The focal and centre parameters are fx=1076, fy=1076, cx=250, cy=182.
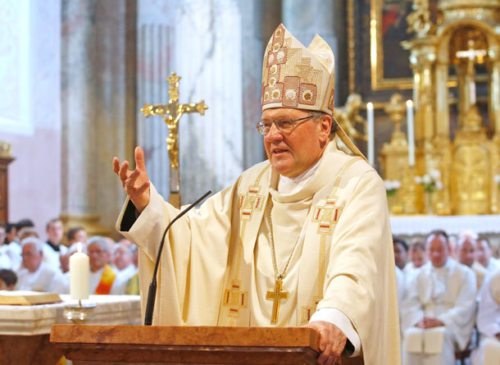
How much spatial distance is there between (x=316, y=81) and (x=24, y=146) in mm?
10399

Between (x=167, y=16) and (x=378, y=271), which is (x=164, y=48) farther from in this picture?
(x=378, y=271)

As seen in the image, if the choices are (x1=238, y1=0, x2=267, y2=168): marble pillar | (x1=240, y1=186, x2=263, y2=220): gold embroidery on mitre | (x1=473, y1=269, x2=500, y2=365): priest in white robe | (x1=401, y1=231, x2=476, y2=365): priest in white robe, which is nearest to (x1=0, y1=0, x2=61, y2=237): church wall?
(x1=238, y1=0, x2=267, y2=168): marble pillar

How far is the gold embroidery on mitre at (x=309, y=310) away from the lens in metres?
3.74

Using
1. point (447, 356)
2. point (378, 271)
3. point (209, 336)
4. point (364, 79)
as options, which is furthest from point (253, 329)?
point (364, 79)

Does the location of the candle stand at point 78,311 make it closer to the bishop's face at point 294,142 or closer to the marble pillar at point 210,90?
the bishop's face at point 294,142

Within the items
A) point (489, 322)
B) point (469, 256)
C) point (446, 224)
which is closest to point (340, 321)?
point (489, 322)

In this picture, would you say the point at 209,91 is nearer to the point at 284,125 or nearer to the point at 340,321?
the point at 284,125

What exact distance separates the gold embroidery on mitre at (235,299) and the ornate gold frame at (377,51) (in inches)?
471

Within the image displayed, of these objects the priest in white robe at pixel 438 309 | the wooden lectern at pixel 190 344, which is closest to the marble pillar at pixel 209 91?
the priest in white robe at pixel 438 309

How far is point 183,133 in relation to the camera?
1112 centimetres

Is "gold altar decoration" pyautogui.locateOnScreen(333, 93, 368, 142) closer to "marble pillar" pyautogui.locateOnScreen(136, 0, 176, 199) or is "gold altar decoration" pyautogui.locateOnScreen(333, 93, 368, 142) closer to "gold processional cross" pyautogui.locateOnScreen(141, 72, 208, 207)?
"marble pillar" pyautogui.locateOnScreen(136, 0, 176, 199)

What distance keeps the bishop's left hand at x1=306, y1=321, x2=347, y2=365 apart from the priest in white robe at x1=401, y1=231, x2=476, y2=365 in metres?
6.09

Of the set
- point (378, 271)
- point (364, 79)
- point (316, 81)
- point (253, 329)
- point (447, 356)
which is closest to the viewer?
point (253, 329)

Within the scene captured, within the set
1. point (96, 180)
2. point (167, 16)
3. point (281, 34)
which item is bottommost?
point (96, 180)
